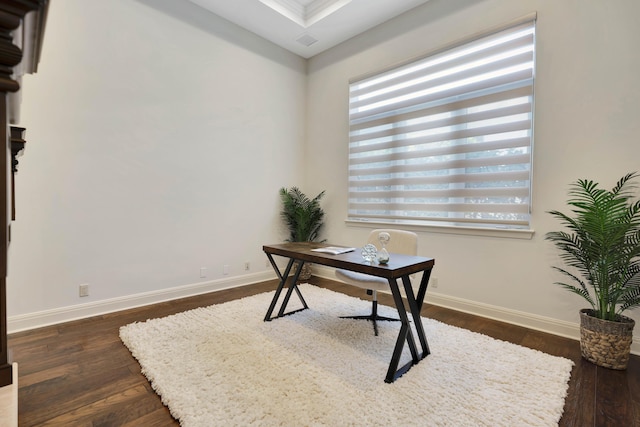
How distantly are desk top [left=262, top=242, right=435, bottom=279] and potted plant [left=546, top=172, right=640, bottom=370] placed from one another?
1133 mm

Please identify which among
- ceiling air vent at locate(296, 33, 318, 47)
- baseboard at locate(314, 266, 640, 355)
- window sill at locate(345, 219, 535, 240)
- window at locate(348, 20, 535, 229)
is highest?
ceiling air vent at locate(296, 33, 318, 47)

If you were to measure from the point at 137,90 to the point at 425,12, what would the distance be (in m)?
3.23

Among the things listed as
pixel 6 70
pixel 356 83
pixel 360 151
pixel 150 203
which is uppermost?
pixel 356 83

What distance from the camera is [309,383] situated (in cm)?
182

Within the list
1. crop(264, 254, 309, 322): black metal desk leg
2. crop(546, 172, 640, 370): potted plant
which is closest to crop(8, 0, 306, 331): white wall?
crop(264, 254, 309, 322): black metal desk leg

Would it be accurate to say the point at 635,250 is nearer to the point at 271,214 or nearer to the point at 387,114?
the point at 387,114

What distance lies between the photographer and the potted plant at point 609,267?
2.04 meters

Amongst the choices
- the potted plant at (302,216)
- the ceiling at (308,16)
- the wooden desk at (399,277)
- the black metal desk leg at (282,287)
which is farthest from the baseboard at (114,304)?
the ceiling at (308,16)

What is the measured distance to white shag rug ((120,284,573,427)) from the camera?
5.10 ft

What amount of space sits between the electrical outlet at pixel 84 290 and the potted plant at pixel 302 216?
2403 mm

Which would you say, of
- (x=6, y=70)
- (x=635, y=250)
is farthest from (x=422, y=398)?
(x=6, y=70)

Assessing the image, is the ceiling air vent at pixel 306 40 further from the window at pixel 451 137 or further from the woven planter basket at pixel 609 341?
the woven planter basket at pixel 609 341

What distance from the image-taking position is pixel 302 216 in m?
4.34

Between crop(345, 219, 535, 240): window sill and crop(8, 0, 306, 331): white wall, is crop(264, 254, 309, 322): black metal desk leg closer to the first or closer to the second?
crop(8, 0, 306, 331): white wall
